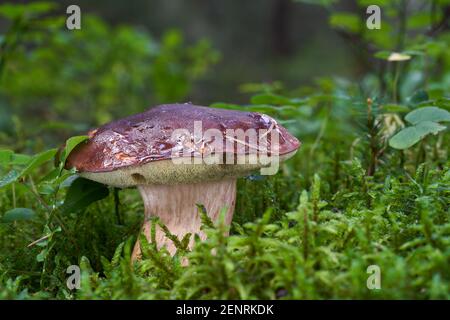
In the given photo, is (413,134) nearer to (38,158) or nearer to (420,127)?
(420,127)

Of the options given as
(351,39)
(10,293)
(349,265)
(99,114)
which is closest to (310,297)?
(349,265)

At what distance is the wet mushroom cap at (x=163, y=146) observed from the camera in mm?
1473

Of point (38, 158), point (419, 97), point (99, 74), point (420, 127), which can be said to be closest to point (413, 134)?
point (420, 127)

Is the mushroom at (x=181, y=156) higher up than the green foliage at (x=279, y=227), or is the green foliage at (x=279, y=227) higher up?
the mushroom at (x=181, y=156)

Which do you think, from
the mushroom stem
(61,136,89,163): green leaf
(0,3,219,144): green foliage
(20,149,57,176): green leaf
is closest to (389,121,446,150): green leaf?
the mushroom stem

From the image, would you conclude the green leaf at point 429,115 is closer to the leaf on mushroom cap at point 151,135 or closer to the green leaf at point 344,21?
the leaf on mushroom cap at point 151,135

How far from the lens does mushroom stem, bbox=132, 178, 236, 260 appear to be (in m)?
1.73

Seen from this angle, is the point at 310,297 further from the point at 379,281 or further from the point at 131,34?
the point at 131,34

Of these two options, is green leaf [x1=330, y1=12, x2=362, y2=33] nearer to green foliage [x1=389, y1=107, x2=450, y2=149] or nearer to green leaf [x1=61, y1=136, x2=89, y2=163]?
green foliage [x1=389, y1=107, x2=450, y2=149]

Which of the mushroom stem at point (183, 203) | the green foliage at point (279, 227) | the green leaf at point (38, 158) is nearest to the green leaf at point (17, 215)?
the green foliage at point (279, 227)

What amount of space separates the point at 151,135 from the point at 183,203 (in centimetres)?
34

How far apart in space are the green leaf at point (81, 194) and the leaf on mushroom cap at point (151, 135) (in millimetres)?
197

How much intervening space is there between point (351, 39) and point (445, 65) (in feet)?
8.66

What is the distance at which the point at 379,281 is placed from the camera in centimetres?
122
